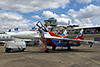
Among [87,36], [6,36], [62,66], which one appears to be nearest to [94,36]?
[87,36]

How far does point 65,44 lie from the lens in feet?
59.2

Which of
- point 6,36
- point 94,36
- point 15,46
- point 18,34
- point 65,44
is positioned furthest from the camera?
point 94,36

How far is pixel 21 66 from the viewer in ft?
22.5

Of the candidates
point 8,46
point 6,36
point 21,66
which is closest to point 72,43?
point 8,46

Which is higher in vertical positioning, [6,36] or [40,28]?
[40,28]

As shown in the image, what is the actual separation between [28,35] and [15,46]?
117 inches

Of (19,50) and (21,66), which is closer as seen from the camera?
(21,66)

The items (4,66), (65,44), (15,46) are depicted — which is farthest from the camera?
(65,44)

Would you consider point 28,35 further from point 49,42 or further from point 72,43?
point 72,43

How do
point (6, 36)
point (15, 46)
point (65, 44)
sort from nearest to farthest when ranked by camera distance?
1. point (15, 46)
2. point (65, 44)
3. point (6, 36)

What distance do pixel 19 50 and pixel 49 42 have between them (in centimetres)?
534

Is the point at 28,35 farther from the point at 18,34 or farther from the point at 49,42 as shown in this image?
the point at 49,42

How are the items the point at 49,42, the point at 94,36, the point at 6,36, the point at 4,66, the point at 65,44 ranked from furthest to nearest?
the point at 94,36, the point at 6,36, the point at 65,44, the point at 49,42, the point at 4,66

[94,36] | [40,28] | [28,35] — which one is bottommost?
[94,36]
